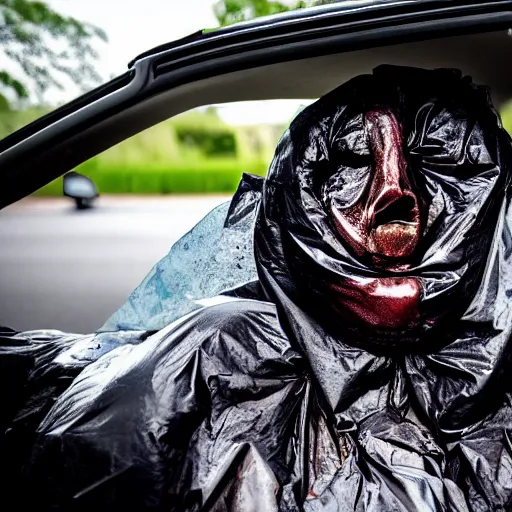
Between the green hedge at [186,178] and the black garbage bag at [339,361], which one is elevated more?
the green hedge at [186,178]

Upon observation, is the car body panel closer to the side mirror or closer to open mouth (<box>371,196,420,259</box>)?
the side mirror

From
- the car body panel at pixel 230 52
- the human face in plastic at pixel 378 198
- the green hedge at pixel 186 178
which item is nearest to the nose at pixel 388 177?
the human face in plastic at pixel 378 198

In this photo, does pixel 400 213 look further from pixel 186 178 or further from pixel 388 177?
pixel 186 178

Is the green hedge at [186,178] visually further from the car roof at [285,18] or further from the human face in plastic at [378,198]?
the car roof at [285,18]

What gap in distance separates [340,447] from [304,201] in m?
0.59

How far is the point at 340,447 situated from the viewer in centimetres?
139

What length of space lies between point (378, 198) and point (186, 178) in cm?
68

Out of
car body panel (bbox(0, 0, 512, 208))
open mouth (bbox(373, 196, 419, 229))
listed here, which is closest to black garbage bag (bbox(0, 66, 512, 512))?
open mouth (bbox(373, 196, 419, 229))

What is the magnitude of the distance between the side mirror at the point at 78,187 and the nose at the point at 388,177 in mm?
736

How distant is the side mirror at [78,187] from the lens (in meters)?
1.51

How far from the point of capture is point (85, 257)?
2.03 m

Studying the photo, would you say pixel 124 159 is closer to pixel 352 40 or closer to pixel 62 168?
pixel 62 168

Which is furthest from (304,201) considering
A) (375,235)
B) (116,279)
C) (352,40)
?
(116,279)

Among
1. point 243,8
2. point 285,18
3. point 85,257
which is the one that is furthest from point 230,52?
point 85,257
